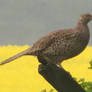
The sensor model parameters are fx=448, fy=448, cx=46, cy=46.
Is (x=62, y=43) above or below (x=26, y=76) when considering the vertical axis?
below

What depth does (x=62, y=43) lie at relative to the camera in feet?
25.5

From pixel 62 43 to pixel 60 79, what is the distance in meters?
1.79

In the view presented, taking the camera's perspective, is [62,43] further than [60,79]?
Yes

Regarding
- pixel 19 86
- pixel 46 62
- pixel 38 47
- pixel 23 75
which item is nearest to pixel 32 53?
pixel 38 47

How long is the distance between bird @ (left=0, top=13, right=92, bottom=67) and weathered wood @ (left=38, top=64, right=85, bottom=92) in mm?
1010

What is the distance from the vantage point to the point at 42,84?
20500 millimetres

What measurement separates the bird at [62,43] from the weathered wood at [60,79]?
1.01m

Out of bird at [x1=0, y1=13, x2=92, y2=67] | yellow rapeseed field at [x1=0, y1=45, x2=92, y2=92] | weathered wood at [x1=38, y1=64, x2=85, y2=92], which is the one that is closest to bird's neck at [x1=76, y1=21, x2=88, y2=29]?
bird at [x1=0, y1=13, x2=92, y2=67]

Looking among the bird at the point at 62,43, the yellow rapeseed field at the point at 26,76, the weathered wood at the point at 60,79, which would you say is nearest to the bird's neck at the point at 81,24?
the bird at the point at 62,43

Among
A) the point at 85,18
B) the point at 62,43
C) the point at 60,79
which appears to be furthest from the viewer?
the point at 85,18

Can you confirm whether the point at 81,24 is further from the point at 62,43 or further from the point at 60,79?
the point at 60,79

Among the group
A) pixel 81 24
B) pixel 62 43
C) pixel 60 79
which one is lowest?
pixel 60 79

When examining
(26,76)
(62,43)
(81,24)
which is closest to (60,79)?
(62,43)

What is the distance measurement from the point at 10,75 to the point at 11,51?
26.9ft
